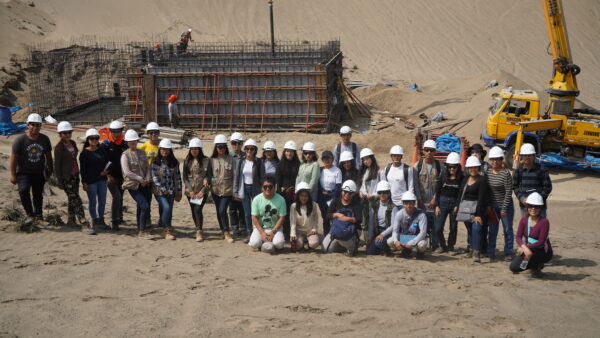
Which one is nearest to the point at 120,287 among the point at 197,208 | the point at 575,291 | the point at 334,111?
the point at 197,208

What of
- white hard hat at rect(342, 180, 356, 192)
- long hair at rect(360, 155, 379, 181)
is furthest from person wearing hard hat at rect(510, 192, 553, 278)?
white hard hat at rect(342, 180, 356, 192)

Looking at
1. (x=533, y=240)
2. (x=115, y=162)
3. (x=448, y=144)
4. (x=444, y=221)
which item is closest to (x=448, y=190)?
(x=444, y=221)

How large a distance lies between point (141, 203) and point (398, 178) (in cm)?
388

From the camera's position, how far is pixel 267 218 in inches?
341

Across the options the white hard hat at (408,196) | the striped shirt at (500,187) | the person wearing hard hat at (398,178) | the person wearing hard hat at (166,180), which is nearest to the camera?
the white hard hat at (408,196)

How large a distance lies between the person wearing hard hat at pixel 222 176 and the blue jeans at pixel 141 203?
1.02m

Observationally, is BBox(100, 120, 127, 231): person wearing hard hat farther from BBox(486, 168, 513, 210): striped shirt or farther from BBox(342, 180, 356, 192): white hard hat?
BBox(486, 168, 513, 210): striped shirt

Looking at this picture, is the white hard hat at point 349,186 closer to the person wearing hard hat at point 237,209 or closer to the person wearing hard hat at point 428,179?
the person wearing hard hat at point 428,179

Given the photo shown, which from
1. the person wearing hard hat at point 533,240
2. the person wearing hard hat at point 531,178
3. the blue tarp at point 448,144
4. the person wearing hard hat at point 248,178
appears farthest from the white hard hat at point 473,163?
the blue tarp at point 448,144

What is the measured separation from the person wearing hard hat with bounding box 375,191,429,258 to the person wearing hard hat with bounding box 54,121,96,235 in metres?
4.53

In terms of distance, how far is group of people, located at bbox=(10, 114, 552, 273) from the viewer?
8.42 metres

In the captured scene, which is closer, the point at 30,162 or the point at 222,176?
the point at 30,162

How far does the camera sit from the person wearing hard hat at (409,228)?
830 centimetres

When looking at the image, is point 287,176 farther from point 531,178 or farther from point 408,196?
point 531,178
